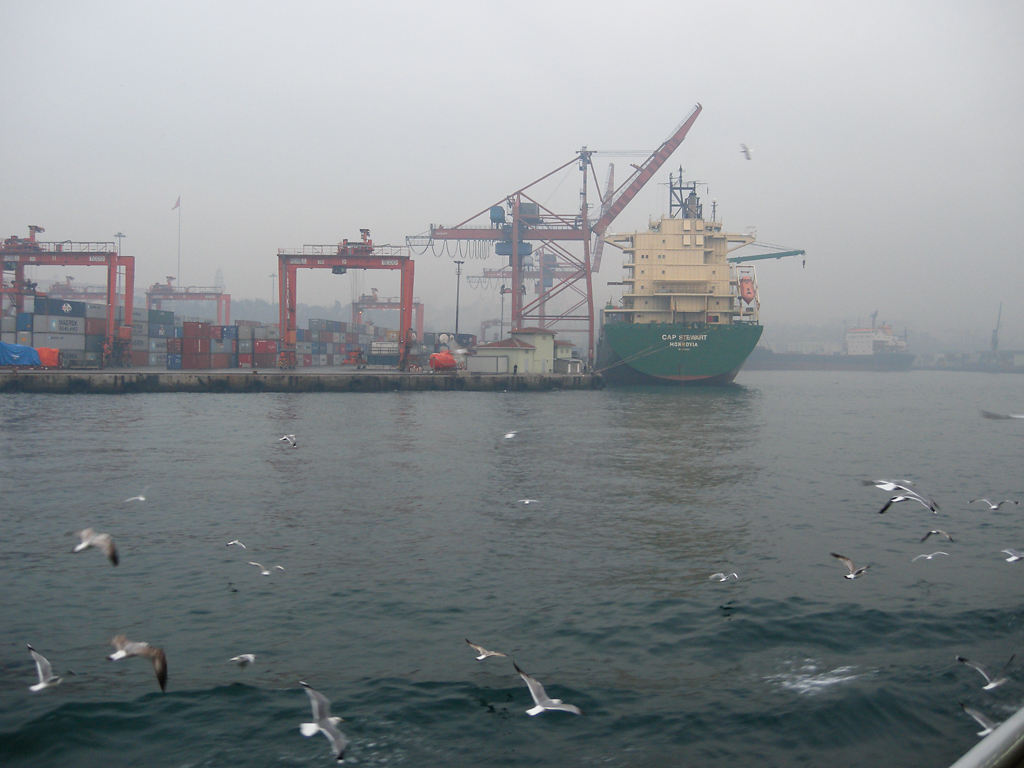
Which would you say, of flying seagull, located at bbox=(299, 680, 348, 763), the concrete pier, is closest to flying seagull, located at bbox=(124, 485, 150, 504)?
flying seagull, located at bbox=(299, 680, 348, 763)

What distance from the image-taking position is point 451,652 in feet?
26.0

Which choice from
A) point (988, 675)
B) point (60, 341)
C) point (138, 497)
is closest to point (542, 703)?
point (988, 675)

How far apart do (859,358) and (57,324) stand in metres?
140

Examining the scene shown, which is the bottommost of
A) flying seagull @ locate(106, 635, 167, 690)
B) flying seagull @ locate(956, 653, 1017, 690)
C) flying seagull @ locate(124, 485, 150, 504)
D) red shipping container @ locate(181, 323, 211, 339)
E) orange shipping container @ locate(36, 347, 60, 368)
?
flying seagull @ locate(956, 653, 1017, 690)

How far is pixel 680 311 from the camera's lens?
5881 centimetres

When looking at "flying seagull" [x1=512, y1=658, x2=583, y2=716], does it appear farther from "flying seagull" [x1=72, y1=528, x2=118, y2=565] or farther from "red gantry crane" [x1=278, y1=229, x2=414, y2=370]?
"red gantry crane" [x1=278, y1=229, x2=414, y2=370]

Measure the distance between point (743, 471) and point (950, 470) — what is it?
584cm

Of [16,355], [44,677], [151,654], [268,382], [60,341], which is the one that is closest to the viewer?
[151,654]

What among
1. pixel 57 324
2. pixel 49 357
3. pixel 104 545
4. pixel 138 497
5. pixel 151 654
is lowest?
pixel 138 497

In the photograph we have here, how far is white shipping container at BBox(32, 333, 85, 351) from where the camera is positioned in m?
56.1

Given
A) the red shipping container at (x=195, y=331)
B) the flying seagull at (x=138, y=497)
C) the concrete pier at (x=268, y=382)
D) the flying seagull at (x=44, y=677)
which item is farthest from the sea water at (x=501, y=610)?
the red shipping container at (x=195, y=331)

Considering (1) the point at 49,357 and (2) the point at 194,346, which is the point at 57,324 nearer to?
(1) the point at 49,357

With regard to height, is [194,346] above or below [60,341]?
below

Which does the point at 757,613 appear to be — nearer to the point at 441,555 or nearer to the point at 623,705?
the point at 623,705
